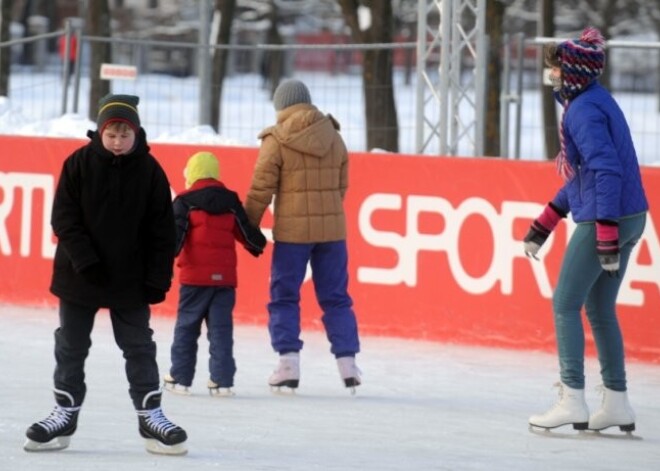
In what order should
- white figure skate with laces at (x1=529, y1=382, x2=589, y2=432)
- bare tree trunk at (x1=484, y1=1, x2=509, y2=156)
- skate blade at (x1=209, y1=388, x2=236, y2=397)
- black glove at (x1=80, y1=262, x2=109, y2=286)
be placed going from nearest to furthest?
black glove at (x1=80, y1=262, x2=109, y2=286) < white figure skate with laces at (x1=529, y1=382, x2=589, y2=432) < skate blade at (x1=209, y1=388, x2=236, y2=397) < bare tree trunk at (x1=484, y1=1, x2=509, y2=156)

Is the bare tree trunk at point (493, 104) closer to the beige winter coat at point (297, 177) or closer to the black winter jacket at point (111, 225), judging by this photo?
the beige winter coat at point (297, 177)

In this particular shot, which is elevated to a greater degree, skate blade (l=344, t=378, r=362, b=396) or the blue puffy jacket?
the blue puffy jacket

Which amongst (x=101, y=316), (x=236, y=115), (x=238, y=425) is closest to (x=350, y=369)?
(x=238, y=425)

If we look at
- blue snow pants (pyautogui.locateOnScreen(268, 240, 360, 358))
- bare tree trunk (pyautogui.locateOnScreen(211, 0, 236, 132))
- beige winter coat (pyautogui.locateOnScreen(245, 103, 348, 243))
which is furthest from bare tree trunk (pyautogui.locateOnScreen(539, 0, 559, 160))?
beige winter coat (pyautogui.locateOnScreen(245, 103, 348, 243))

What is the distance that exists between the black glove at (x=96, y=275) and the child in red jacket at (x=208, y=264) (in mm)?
1602

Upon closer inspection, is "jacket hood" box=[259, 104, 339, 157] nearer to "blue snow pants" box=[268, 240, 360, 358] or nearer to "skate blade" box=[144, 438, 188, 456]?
"blue snow pants" box=[268, 240, 360, 358]

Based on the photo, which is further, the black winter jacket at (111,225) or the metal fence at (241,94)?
the metal fence at (241,94)

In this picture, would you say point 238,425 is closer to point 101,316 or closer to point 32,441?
point 32,441

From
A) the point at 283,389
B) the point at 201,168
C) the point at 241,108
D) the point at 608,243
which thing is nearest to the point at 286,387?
the point at 283,389

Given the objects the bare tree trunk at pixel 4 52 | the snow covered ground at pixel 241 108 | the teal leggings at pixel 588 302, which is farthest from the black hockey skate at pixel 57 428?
the bare tree trunk at pixel 4 52

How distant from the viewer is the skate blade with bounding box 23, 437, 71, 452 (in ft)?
20.9

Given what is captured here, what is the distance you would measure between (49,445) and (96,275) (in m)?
0.70

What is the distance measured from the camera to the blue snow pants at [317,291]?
823 centimetres

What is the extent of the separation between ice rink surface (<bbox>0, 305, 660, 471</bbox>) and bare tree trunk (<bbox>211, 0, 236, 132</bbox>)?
5237 millimetres
